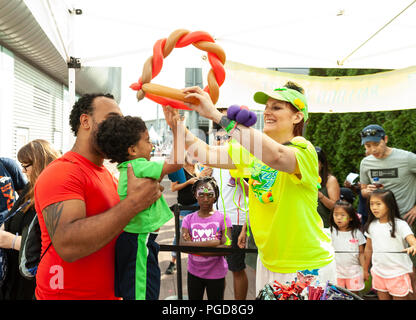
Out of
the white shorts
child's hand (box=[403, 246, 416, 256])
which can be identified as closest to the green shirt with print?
the white shorts

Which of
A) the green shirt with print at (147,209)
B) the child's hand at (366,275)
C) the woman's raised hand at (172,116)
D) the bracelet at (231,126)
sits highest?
the woman's raised hand at (172,116)

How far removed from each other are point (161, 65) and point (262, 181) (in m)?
0.87

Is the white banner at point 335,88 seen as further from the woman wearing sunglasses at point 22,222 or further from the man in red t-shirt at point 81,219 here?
the man in red t-shirt at point 81,219

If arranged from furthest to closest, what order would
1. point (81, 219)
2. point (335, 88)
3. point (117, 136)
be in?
point (335, 88)
point (117, 136)
point (81, 219)

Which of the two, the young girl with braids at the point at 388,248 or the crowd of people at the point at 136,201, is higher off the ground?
the crowd of people at the point at 136,201

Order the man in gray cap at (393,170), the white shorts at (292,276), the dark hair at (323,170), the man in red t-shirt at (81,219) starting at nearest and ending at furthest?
1. the man in red t-shirt at (81,219)
2. the white shorts at (292,276)
3. the dark hair at (323,170)
4. the man in gray cap at (393,170)

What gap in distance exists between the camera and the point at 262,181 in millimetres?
1780

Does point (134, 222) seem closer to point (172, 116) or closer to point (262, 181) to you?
point (172, 116)

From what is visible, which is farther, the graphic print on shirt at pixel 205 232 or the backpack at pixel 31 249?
the graphic print on shirt at pixel 205 232

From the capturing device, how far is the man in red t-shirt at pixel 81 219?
50.0 inches

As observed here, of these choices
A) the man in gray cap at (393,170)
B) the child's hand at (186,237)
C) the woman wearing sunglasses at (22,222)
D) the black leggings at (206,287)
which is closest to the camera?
the woman wearing sunglasses at (22,222)

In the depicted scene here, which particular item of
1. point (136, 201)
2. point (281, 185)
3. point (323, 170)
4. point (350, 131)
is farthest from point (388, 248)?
point (350, 131)

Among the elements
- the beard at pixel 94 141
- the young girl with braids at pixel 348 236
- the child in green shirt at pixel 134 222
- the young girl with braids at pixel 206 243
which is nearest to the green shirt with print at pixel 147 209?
the child in green shirt at pixel 134 222

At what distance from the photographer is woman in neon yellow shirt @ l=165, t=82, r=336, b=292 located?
1.52 metres
